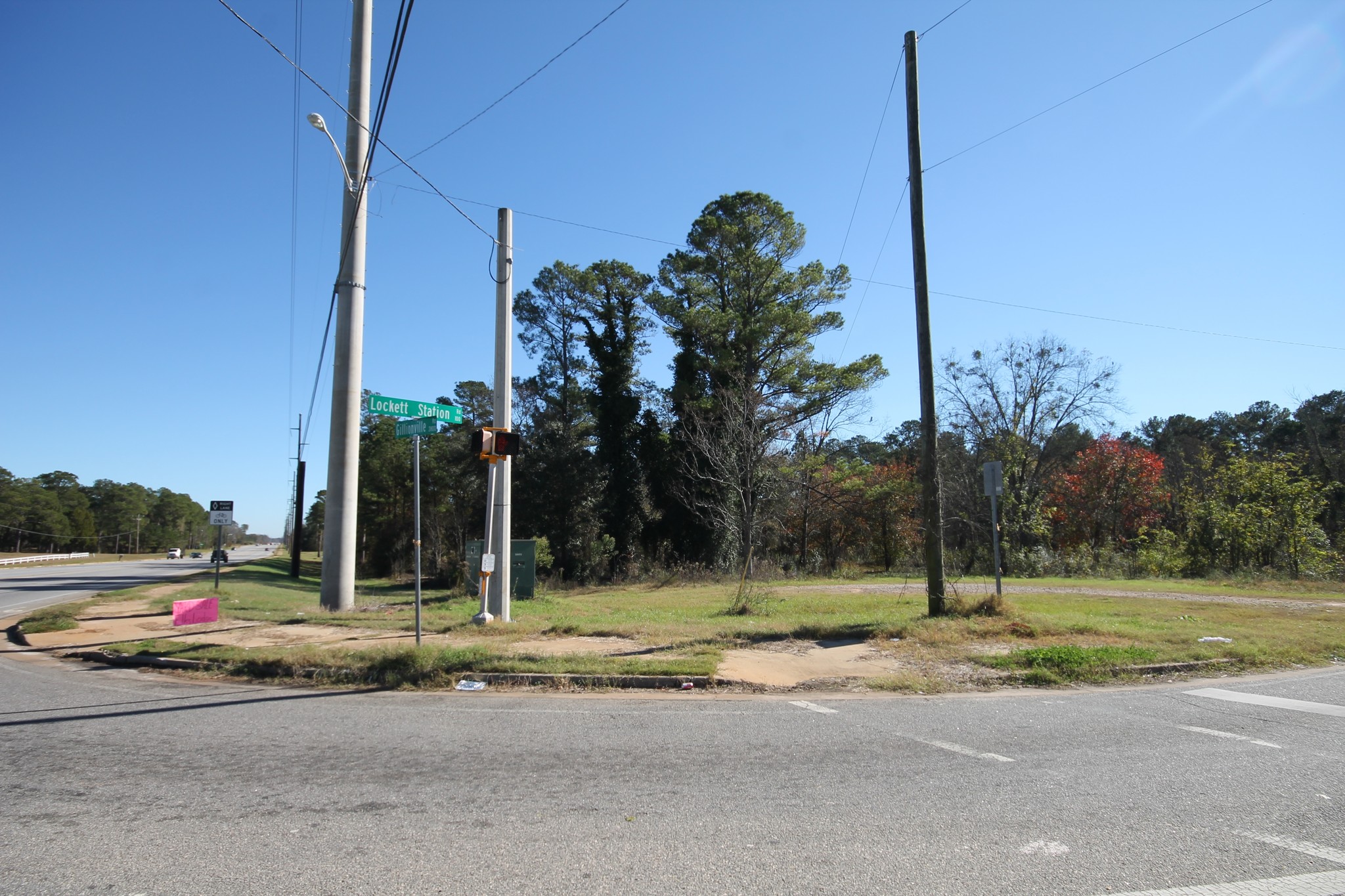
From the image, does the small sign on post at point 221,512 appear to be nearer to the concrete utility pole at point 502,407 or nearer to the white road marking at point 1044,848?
the concrete utility pole at point 502,407

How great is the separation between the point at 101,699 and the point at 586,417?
32.3 metres

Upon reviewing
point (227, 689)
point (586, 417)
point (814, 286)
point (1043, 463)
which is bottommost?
point (227, 689)

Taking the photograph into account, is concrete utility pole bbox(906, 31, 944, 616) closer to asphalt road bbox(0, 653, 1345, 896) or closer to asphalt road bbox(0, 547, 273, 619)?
asphalt road bbox(0, 653, 1345, 896)

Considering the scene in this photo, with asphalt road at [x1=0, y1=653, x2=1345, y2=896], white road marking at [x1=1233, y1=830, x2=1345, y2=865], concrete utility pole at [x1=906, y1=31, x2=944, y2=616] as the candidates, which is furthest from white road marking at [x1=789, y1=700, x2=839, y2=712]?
concrete utility pole at [x1=906, y1=31, x2=944, y2=616]

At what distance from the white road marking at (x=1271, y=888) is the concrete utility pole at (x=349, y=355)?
573 inches

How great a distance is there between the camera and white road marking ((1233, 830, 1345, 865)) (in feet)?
13.0

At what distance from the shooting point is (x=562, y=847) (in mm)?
4004

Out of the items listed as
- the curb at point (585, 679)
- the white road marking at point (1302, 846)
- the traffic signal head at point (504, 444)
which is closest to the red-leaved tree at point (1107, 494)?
the traffic signal head at point (504, 444)

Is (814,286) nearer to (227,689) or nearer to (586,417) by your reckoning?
(586,417)

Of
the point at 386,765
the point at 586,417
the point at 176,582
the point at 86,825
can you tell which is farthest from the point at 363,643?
the point at 586,417

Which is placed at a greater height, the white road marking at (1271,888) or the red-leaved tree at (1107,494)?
the red-leaved tree at (1107,494)

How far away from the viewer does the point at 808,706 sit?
7801mm

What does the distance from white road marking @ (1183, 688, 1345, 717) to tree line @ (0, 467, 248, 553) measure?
360 feet

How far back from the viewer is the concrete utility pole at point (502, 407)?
13.0m
